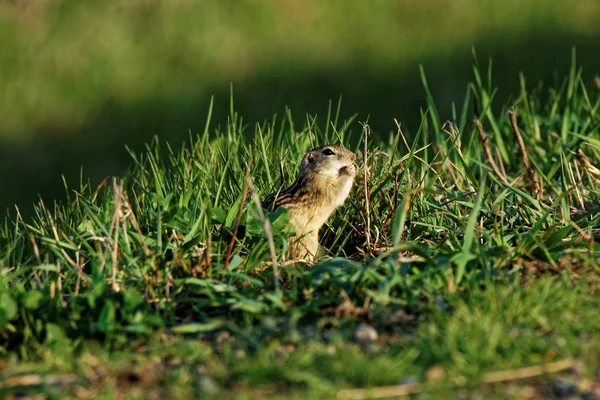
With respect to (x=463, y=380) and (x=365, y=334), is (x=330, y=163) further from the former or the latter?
(x=463, y=380)

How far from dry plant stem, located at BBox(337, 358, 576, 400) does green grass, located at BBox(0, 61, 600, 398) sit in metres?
0.02

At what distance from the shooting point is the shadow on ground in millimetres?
10086

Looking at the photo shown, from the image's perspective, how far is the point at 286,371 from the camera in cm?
342

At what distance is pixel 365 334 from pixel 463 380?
0.51 m

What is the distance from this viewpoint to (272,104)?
35.3 ft

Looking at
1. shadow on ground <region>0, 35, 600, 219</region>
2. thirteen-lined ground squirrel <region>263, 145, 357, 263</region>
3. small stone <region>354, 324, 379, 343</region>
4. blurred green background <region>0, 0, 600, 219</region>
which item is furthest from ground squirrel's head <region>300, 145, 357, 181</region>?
blurred green background <region>0, 0, 600, 219</region>

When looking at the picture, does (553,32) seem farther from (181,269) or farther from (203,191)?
(181,269)

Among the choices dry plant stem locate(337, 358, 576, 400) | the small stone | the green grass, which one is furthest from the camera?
the small stone

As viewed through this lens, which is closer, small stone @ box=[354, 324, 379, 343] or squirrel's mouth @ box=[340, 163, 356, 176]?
small stone @ box=[354, 324, 379, 343]

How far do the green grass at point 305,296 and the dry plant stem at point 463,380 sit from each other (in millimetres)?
21

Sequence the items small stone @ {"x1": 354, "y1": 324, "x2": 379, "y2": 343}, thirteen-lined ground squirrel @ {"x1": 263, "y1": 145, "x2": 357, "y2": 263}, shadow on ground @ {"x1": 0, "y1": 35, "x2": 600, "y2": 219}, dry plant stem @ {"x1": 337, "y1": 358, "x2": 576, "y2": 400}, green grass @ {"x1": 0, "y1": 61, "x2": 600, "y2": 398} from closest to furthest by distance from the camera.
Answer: dry plant stem @ {"x1": 337, "y1": 358, "x2": 576, "y2": 400} < green grass @ {"x1": 0, "y1": 61, "x2": 600, "y2": 398} < small stone @ {"x1": 354, "y1": 324, "x2": 379, "y2": 343} < thirteen-lined ground squirrel @ {"x1": 263, "y1": 145, "x2": 357, "y2": 263} < shadow on ground @ {"x1": 0, "y1": 35, "x2": 600, "y2": 219}

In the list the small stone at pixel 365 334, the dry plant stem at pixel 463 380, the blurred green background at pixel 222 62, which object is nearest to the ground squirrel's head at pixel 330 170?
the small stone at pixel 365 334

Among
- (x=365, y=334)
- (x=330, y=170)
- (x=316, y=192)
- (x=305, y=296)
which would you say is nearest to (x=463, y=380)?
(x=365, y=334)

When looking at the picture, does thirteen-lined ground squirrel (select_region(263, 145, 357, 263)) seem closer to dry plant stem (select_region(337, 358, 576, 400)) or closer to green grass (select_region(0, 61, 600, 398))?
green grass (select_region(0, 61, 600, 398))
